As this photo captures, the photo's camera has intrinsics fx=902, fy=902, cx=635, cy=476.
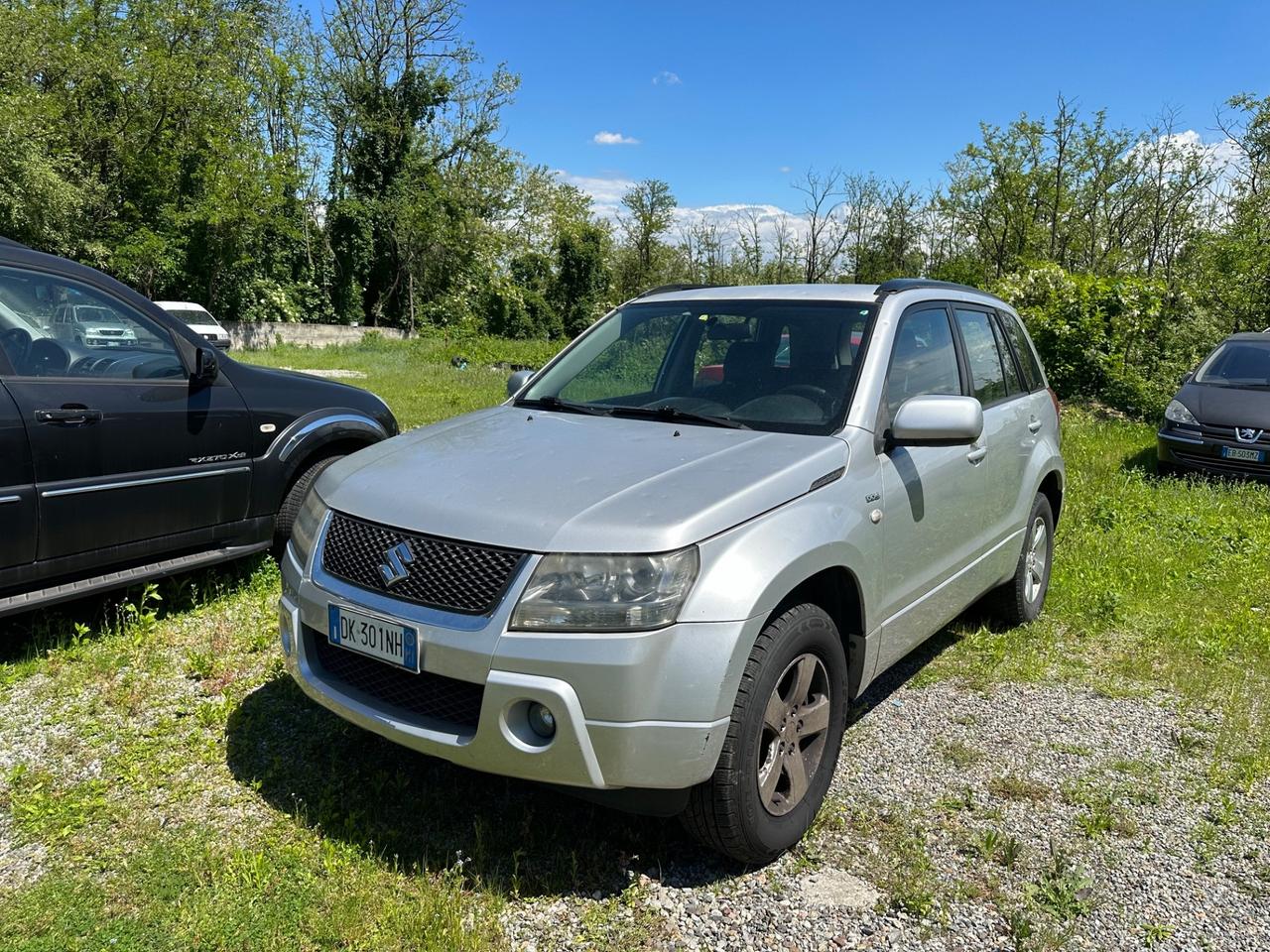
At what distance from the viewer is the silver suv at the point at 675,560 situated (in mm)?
2475

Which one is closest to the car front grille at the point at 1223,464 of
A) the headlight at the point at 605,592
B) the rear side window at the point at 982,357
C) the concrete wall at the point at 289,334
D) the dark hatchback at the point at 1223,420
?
the dark hatchback at the point at 1223,420

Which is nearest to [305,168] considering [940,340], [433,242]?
[433,242]

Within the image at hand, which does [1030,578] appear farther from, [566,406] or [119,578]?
[119,578]

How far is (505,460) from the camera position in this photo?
10.1 ft

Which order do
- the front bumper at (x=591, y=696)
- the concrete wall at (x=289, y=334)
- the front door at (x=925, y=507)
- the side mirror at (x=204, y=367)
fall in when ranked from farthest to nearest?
1. the concrete wall at (x=289, y=334)
2. the side mirror at (x=204, y=367)
3. the front door at (x=925, y=507)
4. the front bumper at (x=591, y=696)

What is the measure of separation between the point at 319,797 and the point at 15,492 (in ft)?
6.48

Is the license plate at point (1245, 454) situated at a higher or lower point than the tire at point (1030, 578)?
higher

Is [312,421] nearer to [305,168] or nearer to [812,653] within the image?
[812,653]

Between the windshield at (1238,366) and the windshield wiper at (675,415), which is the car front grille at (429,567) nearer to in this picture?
the windshield wiper at (675,415)

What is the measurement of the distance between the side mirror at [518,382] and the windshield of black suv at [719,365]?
10 cm

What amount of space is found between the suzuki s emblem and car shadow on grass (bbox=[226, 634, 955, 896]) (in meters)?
0.87

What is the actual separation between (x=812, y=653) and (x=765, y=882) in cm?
73

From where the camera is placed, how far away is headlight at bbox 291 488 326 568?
10.1ft

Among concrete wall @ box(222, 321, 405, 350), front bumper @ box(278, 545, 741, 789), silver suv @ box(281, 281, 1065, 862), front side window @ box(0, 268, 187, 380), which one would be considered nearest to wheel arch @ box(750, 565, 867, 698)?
silver suv @ box(281, 281, 1065, 862)
